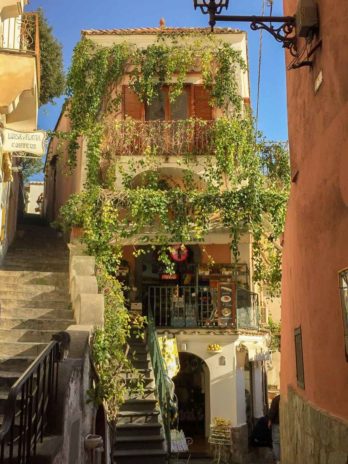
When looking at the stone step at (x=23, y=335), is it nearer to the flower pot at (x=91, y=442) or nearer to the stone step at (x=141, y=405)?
the flower pot at (x=91, y=442)

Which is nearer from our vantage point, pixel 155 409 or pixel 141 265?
pixel 155 409

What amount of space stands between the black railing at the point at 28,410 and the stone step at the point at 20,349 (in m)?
2.05

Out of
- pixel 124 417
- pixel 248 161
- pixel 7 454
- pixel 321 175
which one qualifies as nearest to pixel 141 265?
pixel 248 161

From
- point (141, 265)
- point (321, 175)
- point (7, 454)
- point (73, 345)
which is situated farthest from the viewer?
point (141, 265)

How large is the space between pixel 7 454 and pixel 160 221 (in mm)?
9323

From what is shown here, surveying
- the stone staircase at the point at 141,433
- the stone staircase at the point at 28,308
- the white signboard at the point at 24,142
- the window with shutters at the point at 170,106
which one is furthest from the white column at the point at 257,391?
the white signboard at the point at 24,142

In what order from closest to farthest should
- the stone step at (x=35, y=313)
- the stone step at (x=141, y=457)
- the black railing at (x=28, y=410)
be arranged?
1. the black railing at (x=28, y=410)
2. the stone step at (x=35, y=313)
3. the stone step at (x=141, y=457)

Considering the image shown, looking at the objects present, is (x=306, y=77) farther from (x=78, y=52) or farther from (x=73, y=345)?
(x=78, y=52)

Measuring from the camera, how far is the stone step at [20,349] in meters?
7.41

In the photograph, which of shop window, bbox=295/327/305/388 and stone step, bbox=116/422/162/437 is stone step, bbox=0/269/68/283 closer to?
stone step, bbox=116/422/162/437

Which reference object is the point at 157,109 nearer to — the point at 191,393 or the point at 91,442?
the point at 191,393

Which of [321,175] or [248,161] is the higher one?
[248,161]

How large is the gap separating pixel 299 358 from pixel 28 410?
4.26m

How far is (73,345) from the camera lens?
262 inches
